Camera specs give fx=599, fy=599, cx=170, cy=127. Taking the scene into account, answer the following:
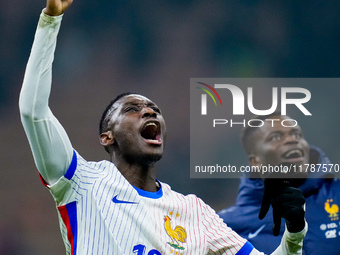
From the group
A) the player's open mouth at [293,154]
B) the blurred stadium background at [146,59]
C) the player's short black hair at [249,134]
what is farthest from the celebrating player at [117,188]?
the blurred stadium background at [146,59]

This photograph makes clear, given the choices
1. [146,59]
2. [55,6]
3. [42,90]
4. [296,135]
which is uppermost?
[146,59]

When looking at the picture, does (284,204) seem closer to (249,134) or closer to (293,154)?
(293,154)

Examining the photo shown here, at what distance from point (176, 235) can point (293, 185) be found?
2.50m

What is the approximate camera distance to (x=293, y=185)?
5395 millimetres

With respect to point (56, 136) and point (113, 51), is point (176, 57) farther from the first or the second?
point (56, 136)

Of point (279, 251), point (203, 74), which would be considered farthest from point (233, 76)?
point (279, 251)

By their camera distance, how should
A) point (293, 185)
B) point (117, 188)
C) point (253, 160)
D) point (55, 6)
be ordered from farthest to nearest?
1. point (253, 160)
2. point (293, 185)
3. point (117, 188)
4. point (55, 6)

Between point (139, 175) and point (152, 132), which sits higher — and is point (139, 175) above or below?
below

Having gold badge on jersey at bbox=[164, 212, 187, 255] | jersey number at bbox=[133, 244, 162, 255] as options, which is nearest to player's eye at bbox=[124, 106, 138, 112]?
gold badge on jersey at bbox=[164, 212, 187, 255]

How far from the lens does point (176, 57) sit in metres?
8.01

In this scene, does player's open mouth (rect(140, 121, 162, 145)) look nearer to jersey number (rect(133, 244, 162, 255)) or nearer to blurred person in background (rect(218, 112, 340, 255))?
jersey number (rect(133, 244, 162, 255))

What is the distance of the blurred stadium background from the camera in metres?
7.46

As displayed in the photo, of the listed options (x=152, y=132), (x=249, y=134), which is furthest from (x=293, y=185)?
(x=152, y=132)

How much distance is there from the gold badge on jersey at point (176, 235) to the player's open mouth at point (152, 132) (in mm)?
462
